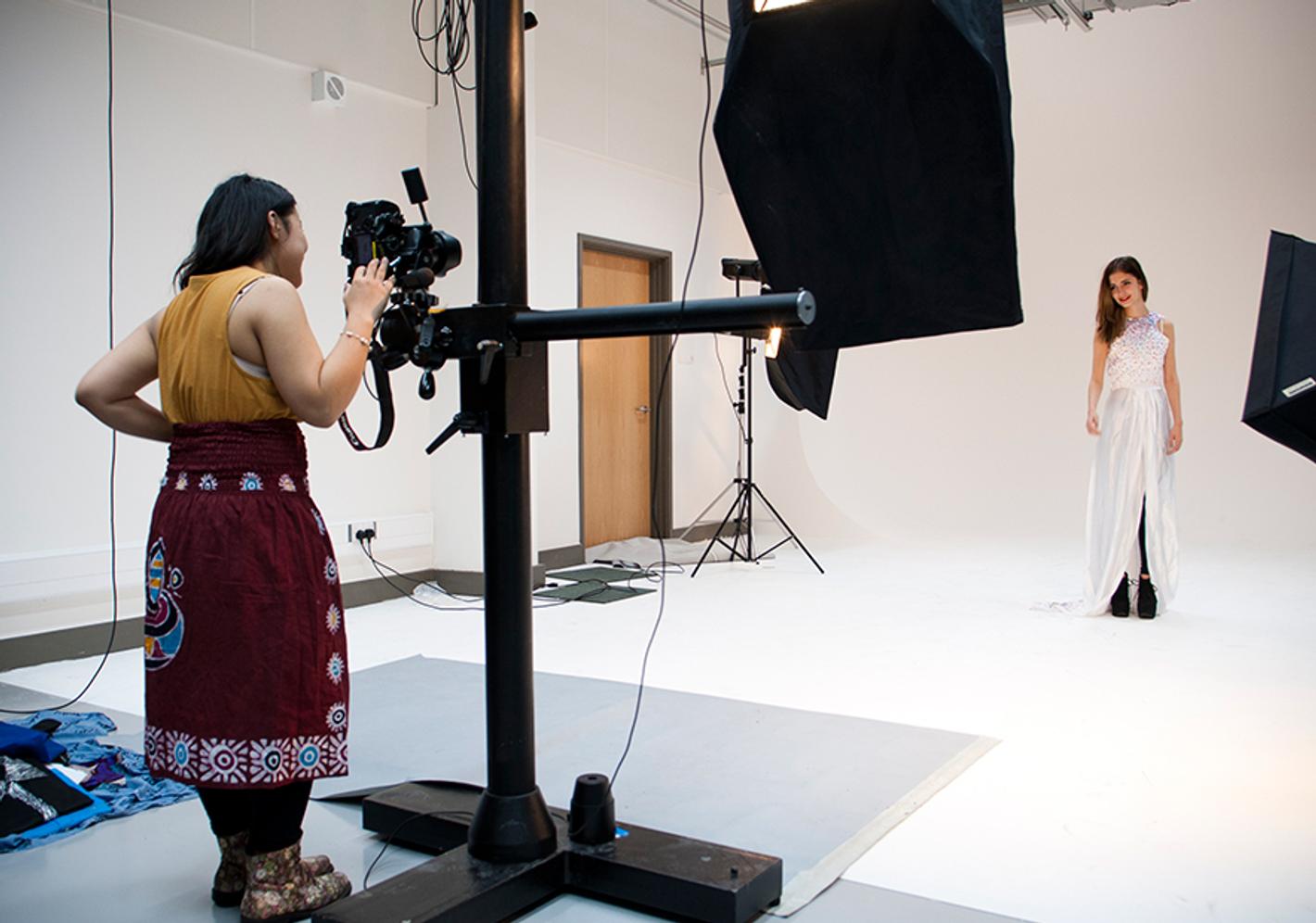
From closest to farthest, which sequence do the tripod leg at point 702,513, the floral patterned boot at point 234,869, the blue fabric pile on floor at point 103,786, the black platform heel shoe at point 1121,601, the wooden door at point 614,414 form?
the floral patterned boot at point 234,869
the blue fabric pile on floor at point 103,786
the black platform heel shoe at point 1121,601
the wooden door at point 614,414
the tripod leg at point 702,513

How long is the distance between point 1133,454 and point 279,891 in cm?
406

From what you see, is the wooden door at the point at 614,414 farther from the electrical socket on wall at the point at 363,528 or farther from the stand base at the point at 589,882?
the stand base at the point at 589,882

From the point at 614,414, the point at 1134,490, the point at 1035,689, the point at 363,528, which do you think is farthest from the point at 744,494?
the point at 1035,689

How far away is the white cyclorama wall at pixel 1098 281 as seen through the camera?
7.06m

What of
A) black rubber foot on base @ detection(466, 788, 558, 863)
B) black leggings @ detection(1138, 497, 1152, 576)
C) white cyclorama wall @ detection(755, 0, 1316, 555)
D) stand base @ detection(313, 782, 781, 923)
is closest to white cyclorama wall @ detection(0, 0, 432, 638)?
stand base @ detection(313, 782, 781, 923)

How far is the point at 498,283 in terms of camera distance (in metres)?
1.81

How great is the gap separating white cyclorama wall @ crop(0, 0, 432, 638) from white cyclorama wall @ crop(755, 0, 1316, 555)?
4691 millimetres

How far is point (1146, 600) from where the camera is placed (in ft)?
15.8

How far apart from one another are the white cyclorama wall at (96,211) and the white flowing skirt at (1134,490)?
3466mm

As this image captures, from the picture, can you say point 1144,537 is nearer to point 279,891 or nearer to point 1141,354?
point 1141,354

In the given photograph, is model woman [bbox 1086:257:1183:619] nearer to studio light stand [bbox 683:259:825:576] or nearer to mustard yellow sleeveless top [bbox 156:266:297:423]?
studio light stand [bbox 683:259:825:576]

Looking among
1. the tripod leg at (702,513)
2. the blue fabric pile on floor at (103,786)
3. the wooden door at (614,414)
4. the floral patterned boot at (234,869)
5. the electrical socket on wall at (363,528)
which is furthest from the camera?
the tripod leg at (702,513)

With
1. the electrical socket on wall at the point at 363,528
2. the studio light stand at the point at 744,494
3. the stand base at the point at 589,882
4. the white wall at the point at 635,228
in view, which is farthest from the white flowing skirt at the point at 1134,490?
the stand base at the point at 589,882

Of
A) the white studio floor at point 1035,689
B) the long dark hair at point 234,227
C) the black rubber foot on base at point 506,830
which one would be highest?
the long dark hair at point 234,227
